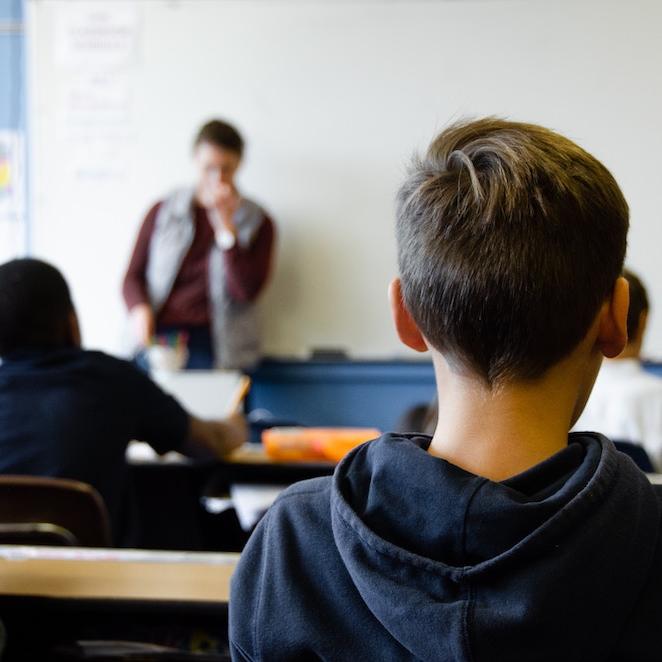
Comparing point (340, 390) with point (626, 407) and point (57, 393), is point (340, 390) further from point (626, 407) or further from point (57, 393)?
point (57, 393)

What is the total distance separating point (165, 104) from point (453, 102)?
134 centimetres

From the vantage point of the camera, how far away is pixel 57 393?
179 centimetres

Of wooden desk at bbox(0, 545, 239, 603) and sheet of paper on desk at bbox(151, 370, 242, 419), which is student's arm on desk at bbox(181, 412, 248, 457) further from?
wooden desk at bbox(0, 545, 239, 603)

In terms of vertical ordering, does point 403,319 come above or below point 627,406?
above

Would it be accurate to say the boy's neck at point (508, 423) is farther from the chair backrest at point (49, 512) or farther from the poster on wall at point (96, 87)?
the poster on wall at point (96, 87)

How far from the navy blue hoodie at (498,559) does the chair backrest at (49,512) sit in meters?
0.91

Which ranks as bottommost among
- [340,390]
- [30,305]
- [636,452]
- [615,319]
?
[340,390]

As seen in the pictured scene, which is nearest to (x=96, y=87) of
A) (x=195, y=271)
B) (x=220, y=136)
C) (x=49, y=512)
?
(x=220, y=136)

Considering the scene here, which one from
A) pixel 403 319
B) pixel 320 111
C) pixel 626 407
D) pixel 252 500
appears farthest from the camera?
pixel 320 111

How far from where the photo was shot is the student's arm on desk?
2.03m

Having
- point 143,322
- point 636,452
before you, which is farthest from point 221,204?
point 636,452

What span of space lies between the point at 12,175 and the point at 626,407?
10.9 feet

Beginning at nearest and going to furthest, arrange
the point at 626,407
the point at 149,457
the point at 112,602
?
the point at 112,602
the point at 626,407
the point at 149,457

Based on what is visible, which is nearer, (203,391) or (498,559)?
(498,559)
